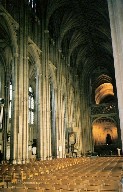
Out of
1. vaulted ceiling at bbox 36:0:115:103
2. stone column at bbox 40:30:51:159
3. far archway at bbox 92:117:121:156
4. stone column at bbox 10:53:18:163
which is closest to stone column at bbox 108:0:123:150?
stone column at bbox 10:53:18:163

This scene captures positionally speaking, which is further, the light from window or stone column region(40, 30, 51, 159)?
the light from window

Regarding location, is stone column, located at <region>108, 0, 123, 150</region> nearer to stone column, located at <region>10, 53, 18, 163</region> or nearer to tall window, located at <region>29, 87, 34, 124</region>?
stone column, located at <region>10, 53, 18, 163</region>

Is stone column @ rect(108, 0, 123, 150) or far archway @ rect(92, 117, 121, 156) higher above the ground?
stone column @ rect(108, 0, 123, 150)

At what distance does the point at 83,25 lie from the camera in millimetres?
30297

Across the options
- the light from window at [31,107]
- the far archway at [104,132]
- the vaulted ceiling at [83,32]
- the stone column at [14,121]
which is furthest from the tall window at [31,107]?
the far archway at [104,132]

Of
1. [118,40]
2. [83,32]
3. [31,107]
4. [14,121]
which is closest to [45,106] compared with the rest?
[14,121]

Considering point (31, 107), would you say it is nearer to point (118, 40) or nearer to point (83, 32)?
point (83, 32)

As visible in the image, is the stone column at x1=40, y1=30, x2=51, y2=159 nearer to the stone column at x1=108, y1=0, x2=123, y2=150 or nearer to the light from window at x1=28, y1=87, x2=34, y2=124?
the light from window at x1=28, y1=87, x2=34, y2=124

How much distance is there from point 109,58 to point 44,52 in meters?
18.6

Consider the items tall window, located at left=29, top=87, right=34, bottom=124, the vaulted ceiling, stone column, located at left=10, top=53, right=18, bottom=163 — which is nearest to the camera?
stone column, located at left=10, top=53, right=18, bottom=163

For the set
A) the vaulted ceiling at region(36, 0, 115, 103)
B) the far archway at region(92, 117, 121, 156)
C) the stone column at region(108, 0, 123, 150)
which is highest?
the vaulted ceiling at region(36, 0, 115, 103)

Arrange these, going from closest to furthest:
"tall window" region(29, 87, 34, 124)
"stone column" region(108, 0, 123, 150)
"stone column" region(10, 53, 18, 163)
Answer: "stone column" region(108, 0, 123, 150) → "stone column" region(10, 53, 18, 163) → "tall window" region(29, 87, 34, 124)

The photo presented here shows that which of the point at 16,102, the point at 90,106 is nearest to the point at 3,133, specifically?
the point at 16,102

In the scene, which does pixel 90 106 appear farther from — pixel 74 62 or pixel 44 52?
pixel 44 52
